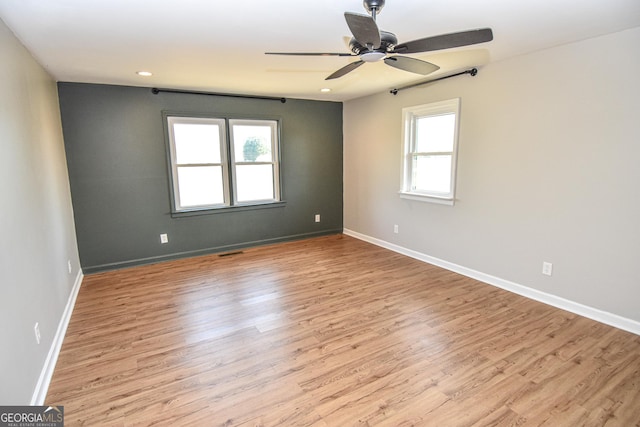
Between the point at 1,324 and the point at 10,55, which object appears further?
the point at 10,55

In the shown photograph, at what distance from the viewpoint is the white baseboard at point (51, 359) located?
193 cm

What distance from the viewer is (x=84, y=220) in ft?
13.1

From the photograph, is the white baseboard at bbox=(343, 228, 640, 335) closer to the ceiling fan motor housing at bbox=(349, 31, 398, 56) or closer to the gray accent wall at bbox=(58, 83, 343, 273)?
the gray accent wall at bbox=(58, 83, 343, 273)

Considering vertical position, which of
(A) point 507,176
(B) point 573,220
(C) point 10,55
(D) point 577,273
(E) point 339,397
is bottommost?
(E) point 339,397

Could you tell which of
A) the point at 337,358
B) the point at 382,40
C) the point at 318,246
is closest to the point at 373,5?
the point at 382,40

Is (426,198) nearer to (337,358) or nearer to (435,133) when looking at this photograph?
(435,133)

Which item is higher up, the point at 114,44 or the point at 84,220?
the point at 114,44

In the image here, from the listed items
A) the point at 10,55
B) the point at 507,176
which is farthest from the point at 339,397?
the point at 10,55

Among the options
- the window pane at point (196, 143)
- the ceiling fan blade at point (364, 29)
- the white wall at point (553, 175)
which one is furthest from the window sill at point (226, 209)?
the ceiling fan blade at point (364, 29)

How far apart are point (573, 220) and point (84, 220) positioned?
5214 millimetres

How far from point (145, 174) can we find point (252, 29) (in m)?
2.75

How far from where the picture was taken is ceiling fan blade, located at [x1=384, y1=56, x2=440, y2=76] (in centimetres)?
231

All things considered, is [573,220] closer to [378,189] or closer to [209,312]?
[378,189]

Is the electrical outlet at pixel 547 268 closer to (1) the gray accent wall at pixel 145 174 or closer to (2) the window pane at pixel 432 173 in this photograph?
(2) the window pane at pixel 432 173
